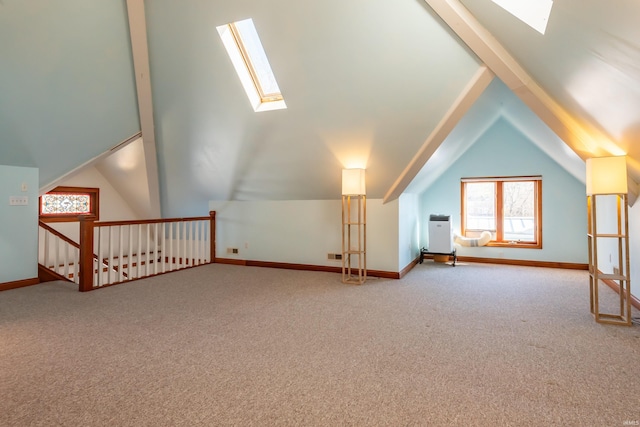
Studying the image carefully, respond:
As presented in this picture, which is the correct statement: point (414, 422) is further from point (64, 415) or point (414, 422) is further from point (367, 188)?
point (367, 188)

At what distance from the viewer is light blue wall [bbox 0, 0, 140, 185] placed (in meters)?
3.12

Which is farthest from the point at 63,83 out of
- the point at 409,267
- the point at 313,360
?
the point at 409,267

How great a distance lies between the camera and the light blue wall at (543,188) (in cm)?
561

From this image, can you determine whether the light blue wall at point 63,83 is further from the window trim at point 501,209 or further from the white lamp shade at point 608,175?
the window trim at point 501,209

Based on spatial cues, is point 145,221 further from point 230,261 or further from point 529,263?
point 529,263

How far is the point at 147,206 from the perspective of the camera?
6.85m

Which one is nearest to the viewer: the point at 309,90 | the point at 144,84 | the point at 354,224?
the point at 309,90

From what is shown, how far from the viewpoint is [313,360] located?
7.43 feet

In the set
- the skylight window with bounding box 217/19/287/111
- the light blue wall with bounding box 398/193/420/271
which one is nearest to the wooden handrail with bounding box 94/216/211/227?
the skylight window with bounding box 217/19/287/111

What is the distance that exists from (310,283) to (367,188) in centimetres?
150

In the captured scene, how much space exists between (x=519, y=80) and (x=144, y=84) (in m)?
4.04

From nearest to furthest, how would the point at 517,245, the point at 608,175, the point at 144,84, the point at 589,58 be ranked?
1. the point at 589,58
2. the point at 608,175
3. the point at 144,84
4. the point at 517,245

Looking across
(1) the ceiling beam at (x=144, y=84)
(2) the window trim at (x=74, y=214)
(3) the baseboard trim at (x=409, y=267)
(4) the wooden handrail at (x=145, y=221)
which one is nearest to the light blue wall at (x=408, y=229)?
(3) the baseboard trim at (x=409, y=267)

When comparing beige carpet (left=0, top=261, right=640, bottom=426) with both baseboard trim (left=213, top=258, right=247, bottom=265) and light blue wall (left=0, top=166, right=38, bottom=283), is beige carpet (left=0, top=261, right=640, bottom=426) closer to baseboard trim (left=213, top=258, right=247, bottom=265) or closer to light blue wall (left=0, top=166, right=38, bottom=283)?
light blue wall (left=0, top=166, right=38, bottom=283)
